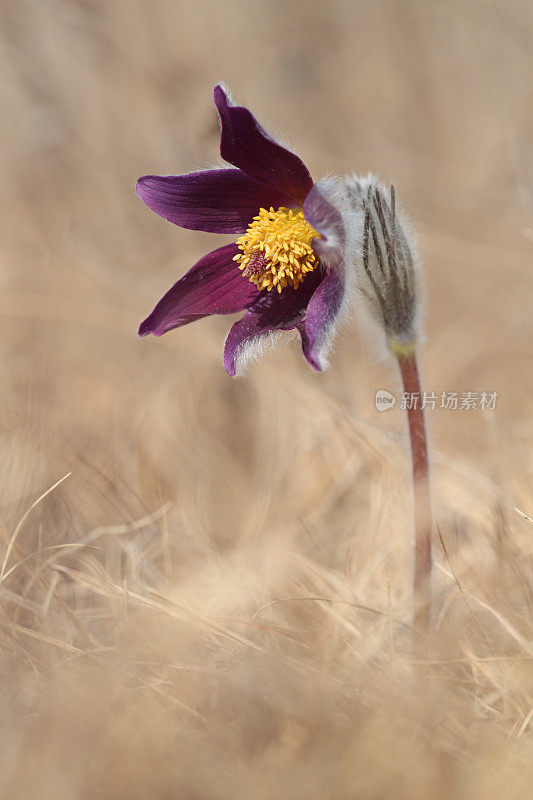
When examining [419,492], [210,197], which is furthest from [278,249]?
[419,492]

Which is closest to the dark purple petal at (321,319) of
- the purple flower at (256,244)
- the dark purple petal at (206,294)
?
the purple flower at (256,244)

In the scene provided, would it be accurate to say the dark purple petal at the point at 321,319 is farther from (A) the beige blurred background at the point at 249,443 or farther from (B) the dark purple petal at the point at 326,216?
(A) the beige blurred background at the point at 249,443

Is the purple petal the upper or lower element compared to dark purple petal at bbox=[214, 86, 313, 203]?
lower

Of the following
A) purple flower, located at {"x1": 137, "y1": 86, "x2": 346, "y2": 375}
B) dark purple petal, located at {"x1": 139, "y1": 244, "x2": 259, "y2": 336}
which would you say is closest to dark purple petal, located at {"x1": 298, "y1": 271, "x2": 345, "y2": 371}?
purple flower, located at {"x1": 137, "y1": 86, "x2": 346, "y2": 375}

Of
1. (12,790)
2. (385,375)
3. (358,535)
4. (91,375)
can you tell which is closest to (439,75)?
(385,375)

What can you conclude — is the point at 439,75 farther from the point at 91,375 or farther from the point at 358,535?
the point at 358,535

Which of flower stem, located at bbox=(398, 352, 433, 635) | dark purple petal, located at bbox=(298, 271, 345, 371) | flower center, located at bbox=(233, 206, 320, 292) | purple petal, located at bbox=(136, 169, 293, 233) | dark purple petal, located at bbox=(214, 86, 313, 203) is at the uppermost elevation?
dark purple petal, located at bbox=(214, 86, 313, 203)

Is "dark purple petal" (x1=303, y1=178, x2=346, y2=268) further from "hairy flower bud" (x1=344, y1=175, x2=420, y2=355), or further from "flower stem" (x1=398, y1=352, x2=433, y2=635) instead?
"flower stem" (x1=398, y1=352, x2=433, y2=635)
